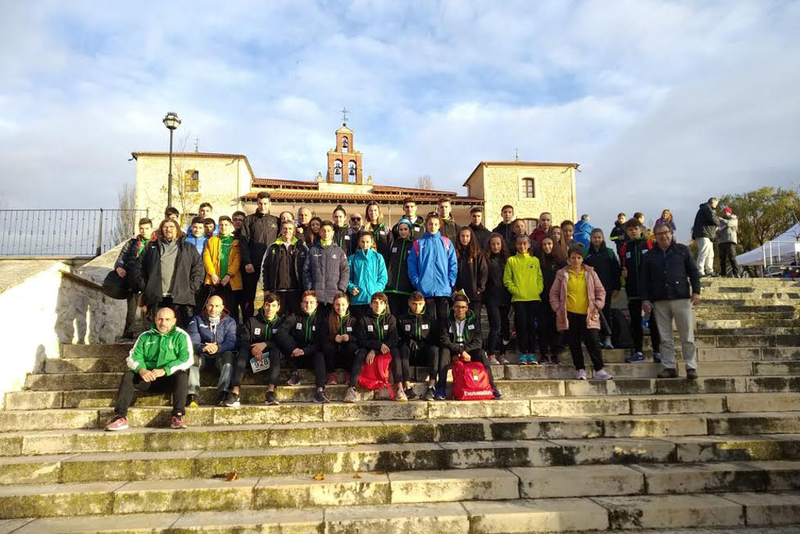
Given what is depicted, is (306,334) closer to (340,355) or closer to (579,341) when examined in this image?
(340,355)

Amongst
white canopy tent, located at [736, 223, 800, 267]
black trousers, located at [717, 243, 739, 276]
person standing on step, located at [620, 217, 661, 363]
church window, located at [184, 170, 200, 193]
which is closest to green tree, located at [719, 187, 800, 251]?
white canopy tent, located at [736, 223, 800, 267]

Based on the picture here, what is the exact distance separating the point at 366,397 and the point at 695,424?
3.42 meters

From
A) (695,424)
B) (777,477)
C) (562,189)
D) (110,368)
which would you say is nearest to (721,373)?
(695,424)

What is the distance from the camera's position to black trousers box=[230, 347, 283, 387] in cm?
538

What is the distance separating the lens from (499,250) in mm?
6891

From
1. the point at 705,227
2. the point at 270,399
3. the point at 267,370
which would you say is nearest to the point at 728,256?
the point at 705,227

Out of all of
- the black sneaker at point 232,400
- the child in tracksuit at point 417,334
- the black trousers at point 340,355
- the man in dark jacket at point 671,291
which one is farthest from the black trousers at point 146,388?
the man in dark jacket at point 671,291

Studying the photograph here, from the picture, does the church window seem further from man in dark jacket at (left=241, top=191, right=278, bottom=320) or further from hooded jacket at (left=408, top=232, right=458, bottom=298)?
hooded jacket at (left=408, top=232, right=458, bottom=298)

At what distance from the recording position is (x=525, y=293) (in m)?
6.50

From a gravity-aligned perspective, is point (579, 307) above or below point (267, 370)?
above

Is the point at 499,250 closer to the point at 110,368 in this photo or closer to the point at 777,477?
the point at 777,477

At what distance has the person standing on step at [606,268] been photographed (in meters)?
6.88

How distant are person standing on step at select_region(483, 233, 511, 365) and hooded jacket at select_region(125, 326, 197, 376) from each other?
11.8 ft

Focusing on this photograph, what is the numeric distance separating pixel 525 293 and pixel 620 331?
154 centimetres
